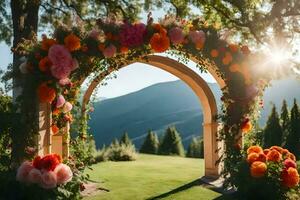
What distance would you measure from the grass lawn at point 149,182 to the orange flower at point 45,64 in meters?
3.25

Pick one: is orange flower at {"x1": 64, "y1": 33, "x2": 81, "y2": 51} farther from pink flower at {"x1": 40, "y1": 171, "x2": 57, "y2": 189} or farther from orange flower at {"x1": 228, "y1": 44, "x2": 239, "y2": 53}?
orange flower at {"x1": 228, "y1": 44, "x2": 239, "y2": 53}

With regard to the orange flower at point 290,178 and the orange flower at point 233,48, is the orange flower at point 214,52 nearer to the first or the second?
the orange flower at point 233,48

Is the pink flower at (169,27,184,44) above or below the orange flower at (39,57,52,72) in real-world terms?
above

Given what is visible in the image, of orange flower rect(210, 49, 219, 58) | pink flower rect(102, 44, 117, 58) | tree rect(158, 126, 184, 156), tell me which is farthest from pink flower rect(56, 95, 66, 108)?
tree rect(158, 126, 184, 156)

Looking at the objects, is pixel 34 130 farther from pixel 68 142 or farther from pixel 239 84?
pixel 239 84

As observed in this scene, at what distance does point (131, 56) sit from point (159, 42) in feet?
2.83

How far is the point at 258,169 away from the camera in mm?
8172

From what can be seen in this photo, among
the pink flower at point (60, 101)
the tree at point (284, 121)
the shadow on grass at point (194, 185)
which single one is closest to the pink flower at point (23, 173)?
the pink flower at point (60, 101)

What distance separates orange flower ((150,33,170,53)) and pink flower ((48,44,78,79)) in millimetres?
1465

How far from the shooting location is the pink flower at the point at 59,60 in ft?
24.2

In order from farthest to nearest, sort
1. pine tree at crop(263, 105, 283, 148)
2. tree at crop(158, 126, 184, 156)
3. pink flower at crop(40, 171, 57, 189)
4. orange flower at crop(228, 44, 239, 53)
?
tree at crop(158, 126, 184, 156) < pine tree at crop(263, 105, 283, 148) < orange flower at crop(228, 44, 239, 53) < pink flower at crop(40, 171, 57, 189)

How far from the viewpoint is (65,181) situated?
6.85 metres

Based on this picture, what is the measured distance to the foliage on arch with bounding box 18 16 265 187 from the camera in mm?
7527

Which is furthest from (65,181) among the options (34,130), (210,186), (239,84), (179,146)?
(179,146)
